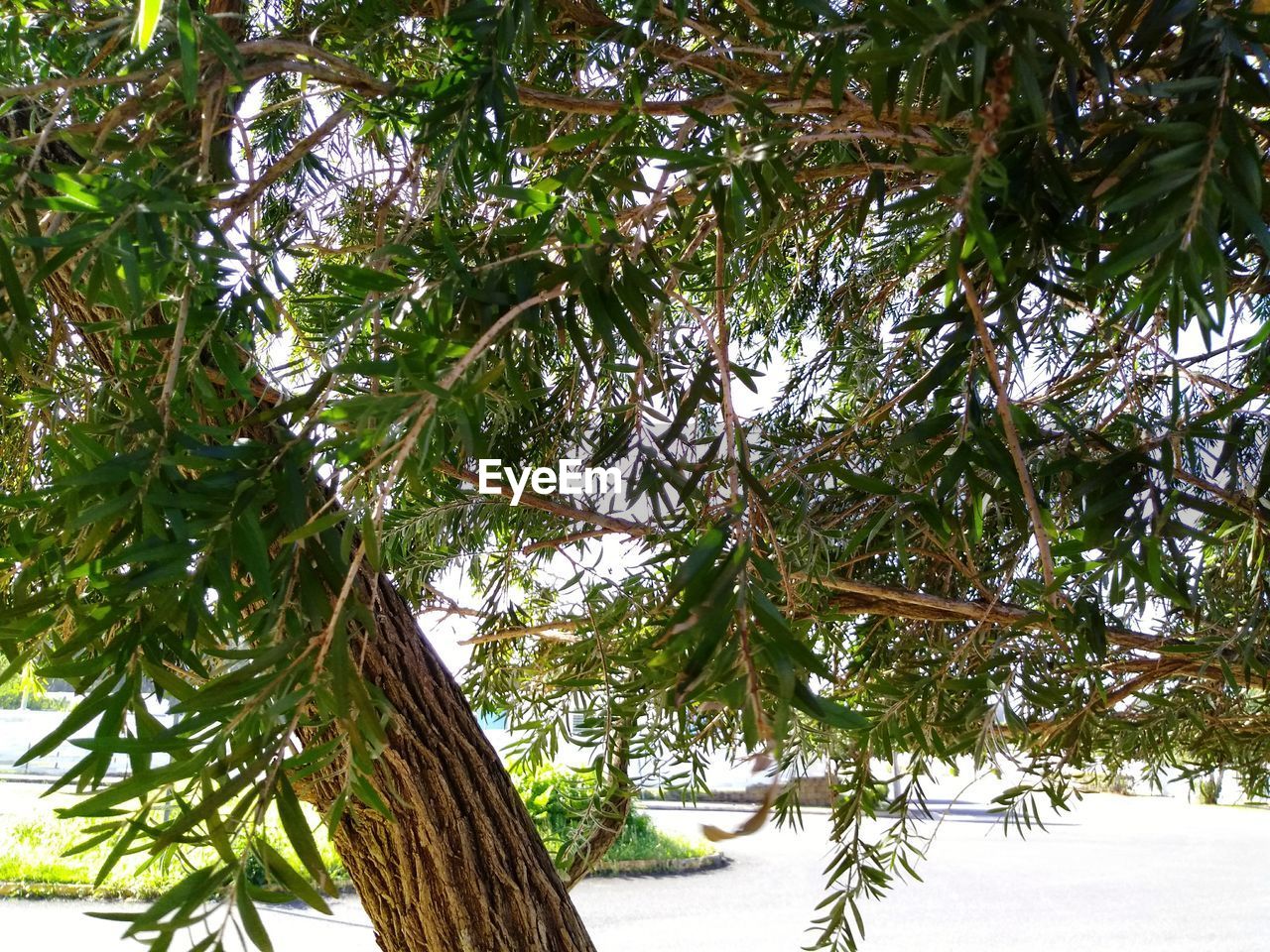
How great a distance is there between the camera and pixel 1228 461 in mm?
969

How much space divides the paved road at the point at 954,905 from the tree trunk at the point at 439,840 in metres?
3.79

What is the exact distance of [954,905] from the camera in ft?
21.6

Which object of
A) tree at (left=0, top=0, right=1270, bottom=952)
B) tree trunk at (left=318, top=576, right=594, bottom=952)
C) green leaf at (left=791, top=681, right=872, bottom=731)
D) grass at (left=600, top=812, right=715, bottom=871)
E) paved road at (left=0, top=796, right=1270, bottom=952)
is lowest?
paved road at (left=0, top=796, right=1270, bottom=952)

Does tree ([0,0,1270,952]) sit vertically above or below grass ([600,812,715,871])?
above

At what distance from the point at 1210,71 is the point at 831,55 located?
20 centimetres

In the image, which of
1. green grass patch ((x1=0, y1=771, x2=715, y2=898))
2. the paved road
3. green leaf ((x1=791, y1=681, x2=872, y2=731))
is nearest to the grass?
green grass patch ((x1=0, y1=771, x2=715, y2=898))

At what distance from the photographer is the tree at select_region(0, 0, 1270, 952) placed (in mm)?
466

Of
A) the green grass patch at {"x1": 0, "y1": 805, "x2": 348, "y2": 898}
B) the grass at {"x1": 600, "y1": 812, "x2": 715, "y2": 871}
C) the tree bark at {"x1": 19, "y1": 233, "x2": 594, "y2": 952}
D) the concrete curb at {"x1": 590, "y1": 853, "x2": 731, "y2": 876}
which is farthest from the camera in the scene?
the concrete curb at {"x1": 590, "y1": 853, "x2": 731, "y2": 876}

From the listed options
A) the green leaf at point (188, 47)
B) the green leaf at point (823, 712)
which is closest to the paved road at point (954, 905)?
the green leaf at point (823, 712)

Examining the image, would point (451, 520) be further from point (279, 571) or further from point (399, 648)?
point (279, 571)

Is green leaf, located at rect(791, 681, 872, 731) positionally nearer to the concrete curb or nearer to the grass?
the grass

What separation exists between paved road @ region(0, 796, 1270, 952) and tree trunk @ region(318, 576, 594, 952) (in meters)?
3.79

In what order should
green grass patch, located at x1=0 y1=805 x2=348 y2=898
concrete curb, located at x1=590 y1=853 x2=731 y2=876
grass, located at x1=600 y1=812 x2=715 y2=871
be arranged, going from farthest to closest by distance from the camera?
concrete curb, located at x1=590 y1=853 x2=731 y2=876 → grass, located at x1=600 y1=812 x2=715 y2=871 → green grass patch, located at x1=0 y1=805 x2=348 y2=898

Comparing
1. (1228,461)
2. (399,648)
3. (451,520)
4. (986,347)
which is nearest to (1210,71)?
(986,347)
